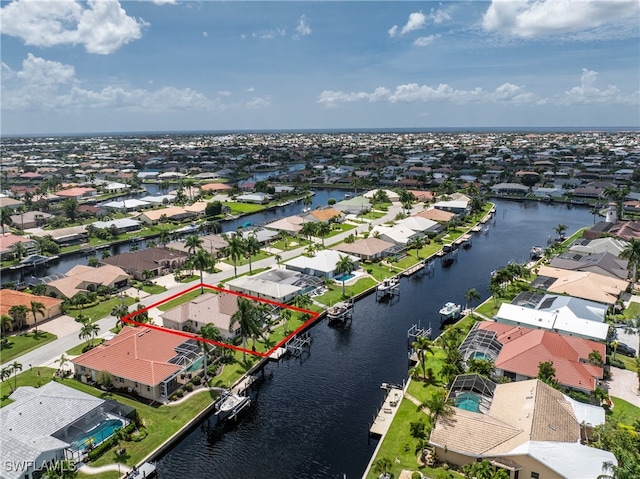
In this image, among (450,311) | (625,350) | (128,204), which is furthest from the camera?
(128,204)

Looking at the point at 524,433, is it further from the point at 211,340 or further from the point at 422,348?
the point at 211,340

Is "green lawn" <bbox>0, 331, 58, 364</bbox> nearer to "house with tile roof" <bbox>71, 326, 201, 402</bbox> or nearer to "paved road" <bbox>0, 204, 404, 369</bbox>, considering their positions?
"paved road" <bbox>0, 204, 404, 369</bbox>

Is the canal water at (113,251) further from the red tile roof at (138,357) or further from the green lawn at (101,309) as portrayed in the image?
the red tile roof at (138,357)

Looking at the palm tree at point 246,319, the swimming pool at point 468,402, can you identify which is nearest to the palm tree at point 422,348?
the swimming pool at point 468,402

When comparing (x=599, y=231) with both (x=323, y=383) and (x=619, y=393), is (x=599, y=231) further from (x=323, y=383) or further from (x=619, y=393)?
(x=323, y=383)

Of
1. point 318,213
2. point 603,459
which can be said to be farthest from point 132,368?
point 318,213

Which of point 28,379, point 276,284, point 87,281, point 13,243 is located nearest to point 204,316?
point 276,284

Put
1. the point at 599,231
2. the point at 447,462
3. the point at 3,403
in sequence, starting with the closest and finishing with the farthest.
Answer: the point at 447,462 < the point at 3,403 < the point at 599,231
